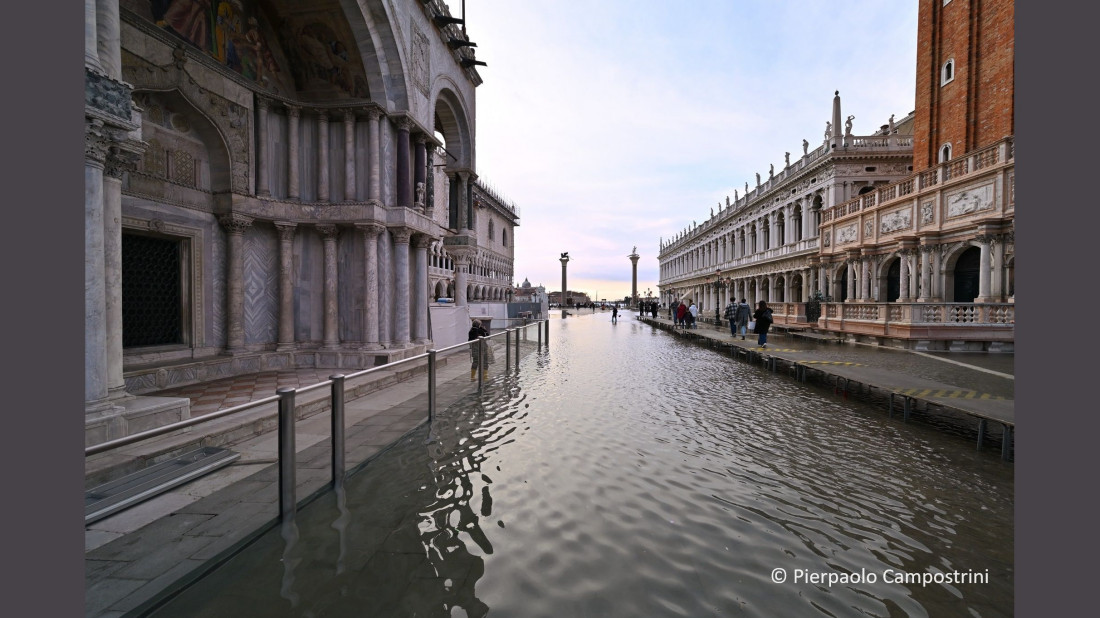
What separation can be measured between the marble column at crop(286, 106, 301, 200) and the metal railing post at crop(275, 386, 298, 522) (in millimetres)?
7357

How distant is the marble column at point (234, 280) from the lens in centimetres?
825

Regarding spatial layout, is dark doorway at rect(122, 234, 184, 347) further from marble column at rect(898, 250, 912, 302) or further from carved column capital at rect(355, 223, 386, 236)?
marble column at rect(898, 250, 912, 302)

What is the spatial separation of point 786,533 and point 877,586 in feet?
1.99

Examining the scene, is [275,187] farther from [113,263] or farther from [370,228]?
[113,263]

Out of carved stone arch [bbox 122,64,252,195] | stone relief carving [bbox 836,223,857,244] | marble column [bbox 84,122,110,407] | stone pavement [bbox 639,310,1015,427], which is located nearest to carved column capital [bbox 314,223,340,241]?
carved stone arch [bbox 122,64,252,195]

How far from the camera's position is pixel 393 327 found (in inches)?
392

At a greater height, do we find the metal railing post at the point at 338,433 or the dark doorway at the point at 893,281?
the dark doorway at the point at 893,281

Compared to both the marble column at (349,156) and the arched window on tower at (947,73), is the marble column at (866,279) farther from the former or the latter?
the marble column at (349,156)

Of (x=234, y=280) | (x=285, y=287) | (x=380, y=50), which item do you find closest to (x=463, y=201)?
(x=380, y=50)

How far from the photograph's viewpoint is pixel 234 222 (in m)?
8.23

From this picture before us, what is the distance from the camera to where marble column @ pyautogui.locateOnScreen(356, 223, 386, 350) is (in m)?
9.21

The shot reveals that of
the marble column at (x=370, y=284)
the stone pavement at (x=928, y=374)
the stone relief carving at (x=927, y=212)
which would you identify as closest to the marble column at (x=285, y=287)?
the marble column at (x=370, y=284)

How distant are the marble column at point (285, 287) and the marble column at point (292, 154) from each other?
76cm

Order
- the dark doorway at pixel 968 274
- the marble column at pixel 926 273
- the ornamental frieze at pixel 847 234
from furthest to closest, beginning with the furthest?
the ornamental frieze at pixel 847 234, the marble column at pixel 926 273, the dark doorway at pixel 968 274
